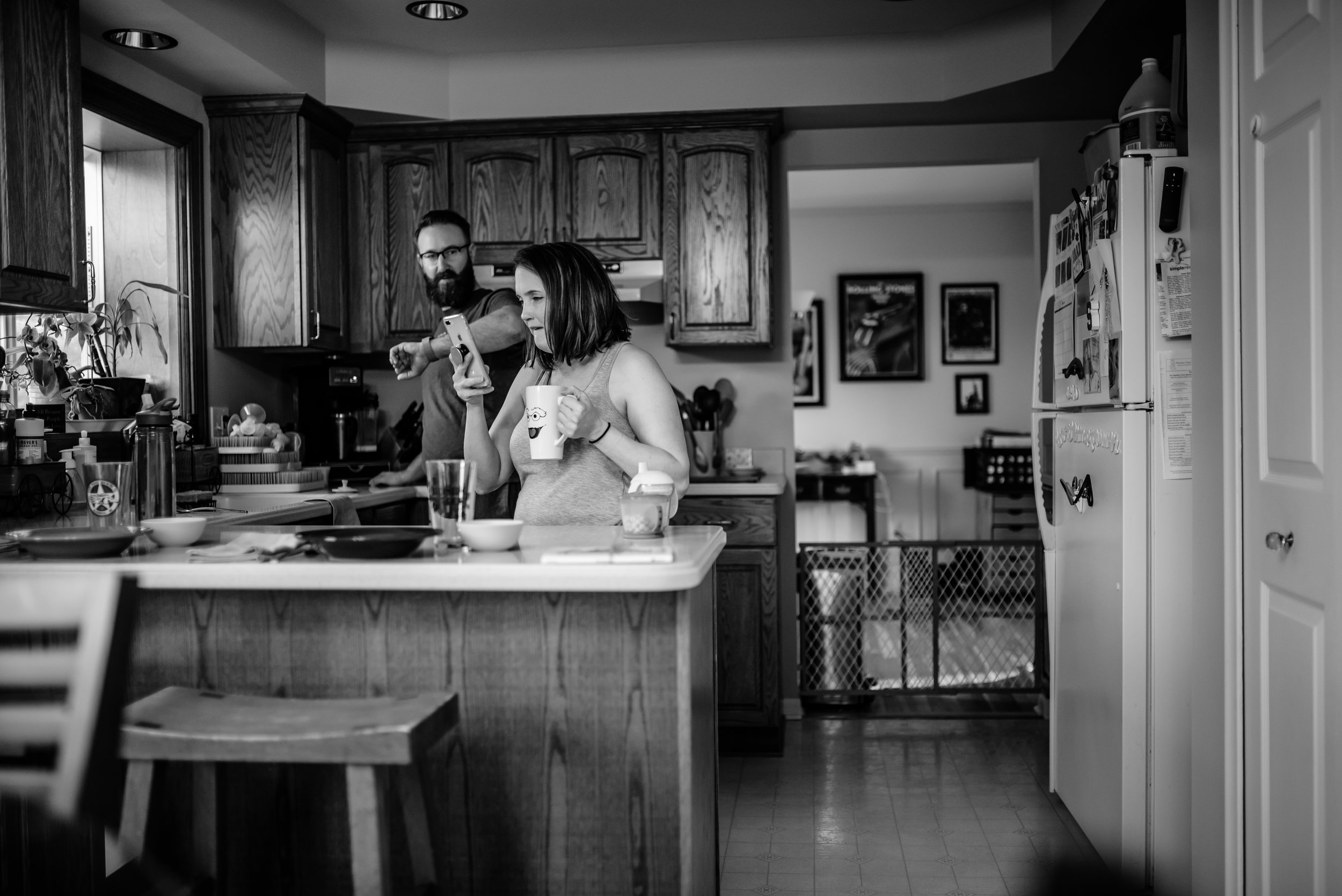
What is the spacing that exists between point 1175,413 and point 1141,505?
0.21m

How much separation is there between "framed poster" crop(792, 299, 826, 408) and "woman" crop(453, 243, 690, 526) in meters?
5.30

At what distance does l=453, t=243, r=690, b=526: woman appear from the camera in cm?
216

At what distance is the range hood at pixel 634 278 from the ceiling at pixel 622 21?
79cm

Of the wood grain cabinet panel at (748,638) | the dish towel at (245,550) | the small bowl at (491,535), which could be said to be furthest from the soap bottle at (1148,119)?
the dish towel at (245,550)

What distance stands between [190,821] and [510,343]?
1.68 m

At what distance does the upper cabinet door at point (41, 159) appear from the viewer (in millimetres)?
2457

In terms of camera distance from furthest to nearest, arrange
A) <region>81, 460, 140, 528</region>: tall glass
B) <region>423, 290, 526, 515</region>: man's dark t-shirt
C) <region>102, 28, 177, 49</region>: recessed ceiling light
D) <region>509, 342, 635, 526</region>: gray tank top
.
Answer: <region>423, 290, 526, 515</region>: man's dark t-shirt → <region>102, 28, 177, 49</region>: recessed ceiling light → <region>509, 342, 635, 526</region>: gray tank top → <region>81, 460, 140, 528</region>: tall glass

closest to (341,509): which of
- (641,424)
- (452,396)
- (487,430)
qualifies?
(452,396)

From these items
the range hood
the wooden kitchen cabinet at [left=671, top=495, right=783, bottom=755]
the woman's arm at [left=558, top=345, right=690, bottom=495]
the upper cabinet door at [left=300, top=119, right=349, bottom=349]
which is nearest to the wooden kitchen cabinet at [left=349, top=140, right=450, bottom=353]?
the upper cabinet door at [left=300, top=119, right=349, bottom=349]

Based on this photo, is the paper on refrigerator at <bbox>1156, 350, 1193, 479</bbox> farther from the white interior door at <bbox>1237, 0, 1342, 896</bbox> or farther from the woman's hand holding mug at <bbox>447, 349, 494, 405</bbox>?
the woman's hand holding mug at <bbox>447, 349, 494, 405</bbox>

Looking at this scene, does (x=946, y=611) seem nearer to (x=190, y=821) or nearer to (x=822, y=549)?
(x=822, y=549)

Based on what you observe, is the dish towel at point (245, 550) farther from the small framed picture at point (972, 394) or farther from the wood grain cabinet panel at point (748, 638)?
the small framed picture at point (972, 394)

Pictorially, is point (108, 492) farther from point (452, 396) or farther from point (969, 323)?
point (969, 323)

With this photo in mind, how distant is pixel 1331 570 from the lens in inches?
64.2
